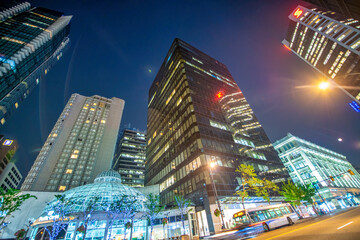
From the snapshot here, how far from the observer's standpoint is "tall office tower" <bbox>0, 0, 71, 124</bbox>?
50800 millimetres

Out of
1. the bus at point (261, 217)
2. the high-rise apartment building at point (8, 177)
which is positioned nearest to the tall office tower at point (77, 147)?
the high-rise apartment building at point (8, 177)

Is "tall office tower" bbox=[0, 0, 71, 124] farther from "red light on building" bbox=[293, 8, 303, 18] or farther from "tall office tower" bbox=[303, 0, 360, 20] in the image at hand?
"red light on building" bbox=[293, 8, 303, 18]

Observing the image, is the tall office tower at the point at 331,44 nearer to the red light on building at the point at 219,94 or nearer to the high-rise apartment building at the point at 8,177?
the red light on building at the point at 219,94

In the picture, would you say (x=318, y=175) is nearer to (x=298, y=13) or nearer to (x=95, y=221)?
(x=298, y=13)

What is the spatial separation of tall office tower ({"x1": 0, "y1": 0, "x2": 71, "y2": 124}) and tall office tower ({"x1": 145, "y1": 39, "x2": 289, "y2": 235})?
178 ft

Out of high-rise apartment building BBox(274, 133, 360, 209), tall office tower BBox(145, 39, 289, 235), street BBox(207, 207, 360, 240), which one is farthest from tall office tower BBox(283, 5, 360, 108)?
street BBox(207, 207, 360, 240)

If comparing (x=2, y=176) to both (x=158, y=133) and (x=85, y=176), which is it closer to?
(x=85, y=176)

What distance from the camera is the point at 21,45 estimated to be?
5516 cm

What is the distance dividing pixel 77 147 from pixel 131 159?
121 feet

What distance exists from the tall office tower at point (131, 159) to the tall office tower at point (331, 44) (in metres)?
119

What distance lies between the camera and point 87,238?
3062cm

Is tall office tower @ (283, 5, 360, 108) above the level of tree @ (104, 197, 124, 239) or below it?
above

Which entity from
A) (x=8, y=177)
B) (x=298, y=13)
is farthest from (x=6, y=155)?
(x=298, y=13)

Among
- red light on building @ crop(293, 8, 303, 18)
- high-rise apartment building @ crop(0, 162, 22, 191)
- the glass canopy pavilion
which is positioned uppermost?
red light on building @ crop(293, 8, 303, 18)
